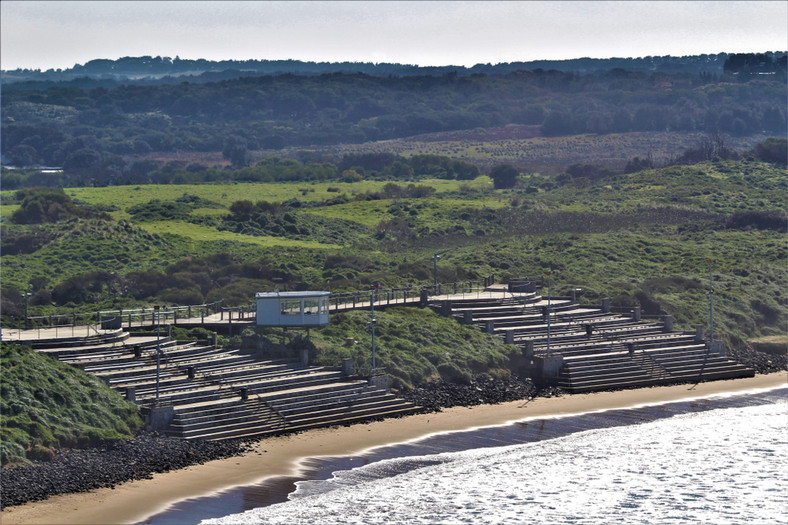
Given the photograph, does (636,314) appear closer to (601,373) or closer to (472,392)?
(601,373)

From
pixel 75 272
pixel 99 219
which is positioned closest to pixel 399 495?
pixel 75 272

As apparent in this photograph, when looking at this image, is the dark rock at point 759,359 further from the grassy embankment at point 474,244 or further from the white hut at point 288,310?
the white hut at point 288,310

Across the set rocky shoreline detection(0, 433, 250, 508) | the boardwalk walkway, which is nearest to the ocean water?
rocky shoreline detection(0, 433, 250, 508)

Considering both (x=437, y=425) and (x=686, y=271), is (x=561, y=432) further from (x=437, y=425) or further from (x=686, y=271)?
(x=686, y=271)

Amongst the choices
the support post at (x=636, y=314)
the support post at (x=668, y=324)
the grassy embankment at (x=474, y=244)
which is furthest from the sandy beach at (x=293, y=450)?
the support post at (x=636, y=314)

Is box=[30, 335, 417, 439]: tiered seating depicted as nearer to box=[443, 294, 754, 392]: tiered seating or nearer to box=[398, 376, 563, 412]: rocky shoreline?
box=[398, 376, 563, 412]: rocky shoreline

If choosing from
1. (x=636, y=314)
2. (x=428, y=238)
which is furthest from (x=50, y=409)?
(x=428, y=238)
